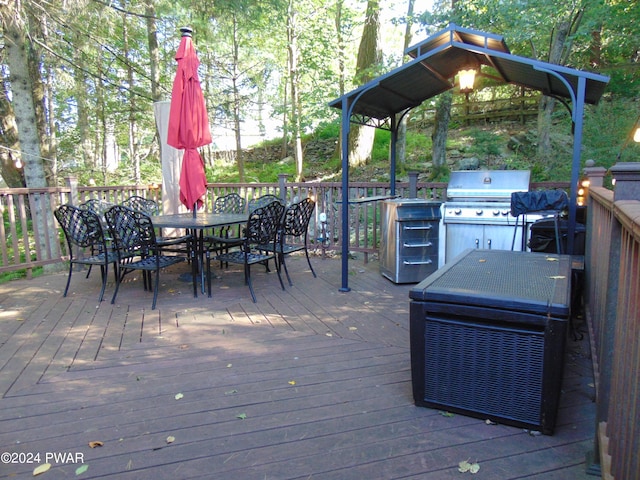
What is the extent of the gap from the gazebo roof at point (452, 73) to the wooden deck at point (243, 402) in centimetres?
229

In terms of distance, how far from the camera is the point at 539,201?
3.79m

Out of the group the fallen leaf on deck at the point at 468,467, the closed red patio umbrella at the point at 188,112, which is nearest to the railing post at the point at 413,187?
the closed red patio umbrella at the point at 188,112

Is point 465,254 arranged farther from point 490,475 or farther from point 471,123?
point 471,123

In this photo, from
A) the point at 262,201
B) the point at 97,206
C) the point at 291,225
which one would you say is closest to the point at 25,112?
the point at 97,206

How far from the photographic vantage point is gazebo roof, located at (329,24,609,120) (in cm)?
363

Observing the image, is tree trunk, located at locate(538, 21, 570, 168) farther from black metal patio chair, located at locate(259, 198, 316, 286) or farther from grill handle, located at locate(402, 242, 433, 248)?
black metal patio chair, located at locate(259, 198, 316, 286)

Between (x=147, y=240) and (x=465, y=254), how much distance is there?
120 inches

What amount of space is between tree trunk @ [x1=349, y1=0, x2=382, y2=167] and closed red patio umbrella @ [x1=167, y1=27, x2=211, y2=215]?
640cm

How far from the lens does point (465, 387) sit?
2084 mm

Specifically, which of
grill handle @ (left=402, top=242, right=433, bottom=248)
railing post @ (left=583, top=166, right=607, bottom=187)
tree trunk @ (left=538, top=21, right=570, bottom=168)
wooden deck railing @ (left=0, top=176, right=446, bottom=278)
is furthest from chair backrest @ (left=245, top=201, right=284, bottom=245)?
tree trunk @ (left=538, top=21, right=570, bottom=168)

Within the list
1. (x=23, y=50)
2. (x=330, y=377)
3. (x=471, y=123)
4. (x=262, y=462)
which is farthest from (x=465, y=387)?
(x=471, y=123)

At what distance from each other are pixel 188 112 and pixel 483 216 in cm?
345

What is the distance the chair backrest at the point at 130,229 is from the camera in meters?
4.02

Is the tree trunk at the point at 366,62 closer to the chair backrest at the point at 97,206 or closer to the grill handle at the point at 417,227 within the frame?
the grill handle at the point at 417,227
